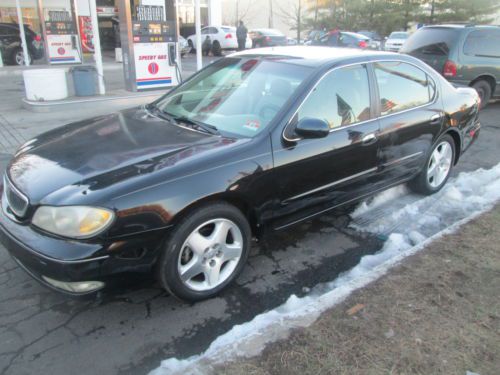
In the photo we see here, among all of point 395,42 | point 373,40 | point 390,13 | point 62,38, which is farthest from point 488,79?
point 390,13

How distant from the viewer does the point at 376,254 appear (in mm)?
3539

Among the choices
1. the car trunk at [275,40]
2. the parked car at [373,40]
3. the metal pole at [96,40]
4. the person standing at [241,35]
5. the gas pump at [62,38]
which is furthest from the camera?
the parked car at [373,40]

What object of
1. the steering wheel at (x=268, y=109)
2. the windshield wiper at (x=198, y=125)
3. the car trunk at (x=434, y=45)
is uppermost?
the car trunk at (x=434, y=45)

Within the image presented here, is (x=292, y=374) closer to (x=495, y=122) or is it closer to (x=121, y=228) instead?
(x=121, y=228)

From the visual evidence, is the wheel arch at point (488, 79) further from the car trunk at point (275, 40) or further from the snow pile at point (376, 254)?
the car trunk at point (275, 40)

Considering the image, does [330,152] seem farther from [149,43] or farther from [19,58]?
[19,58]

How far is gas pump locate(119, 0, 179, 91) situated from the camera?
363 inches

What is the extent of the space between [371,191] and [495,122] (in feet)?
19.5

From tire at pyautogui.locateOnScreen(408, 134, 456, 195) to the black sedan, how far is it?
0.40 feet

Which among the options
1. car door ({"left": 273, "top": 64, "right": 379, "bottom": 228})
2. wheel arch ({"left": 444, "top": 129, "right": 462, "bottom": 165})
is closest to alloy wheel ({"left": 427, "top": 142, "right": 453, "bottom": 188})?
wheel arch ({"left": 444, "top": 129, "right": 462, "bottom": 165})

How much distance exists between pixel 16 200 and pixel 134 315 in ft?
3.50

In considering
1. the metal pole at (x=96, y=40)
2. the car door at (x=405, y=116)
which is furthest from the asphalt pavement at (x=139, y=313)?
the metal pole at (x=96, y=40)

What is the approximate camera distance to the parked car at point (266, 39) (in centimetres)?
→ 2331

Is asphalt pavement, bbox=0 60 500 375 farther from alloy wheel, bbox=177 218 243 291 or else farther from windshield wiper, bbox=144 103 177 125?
windshield wiper, bbox=144 103 177 125
